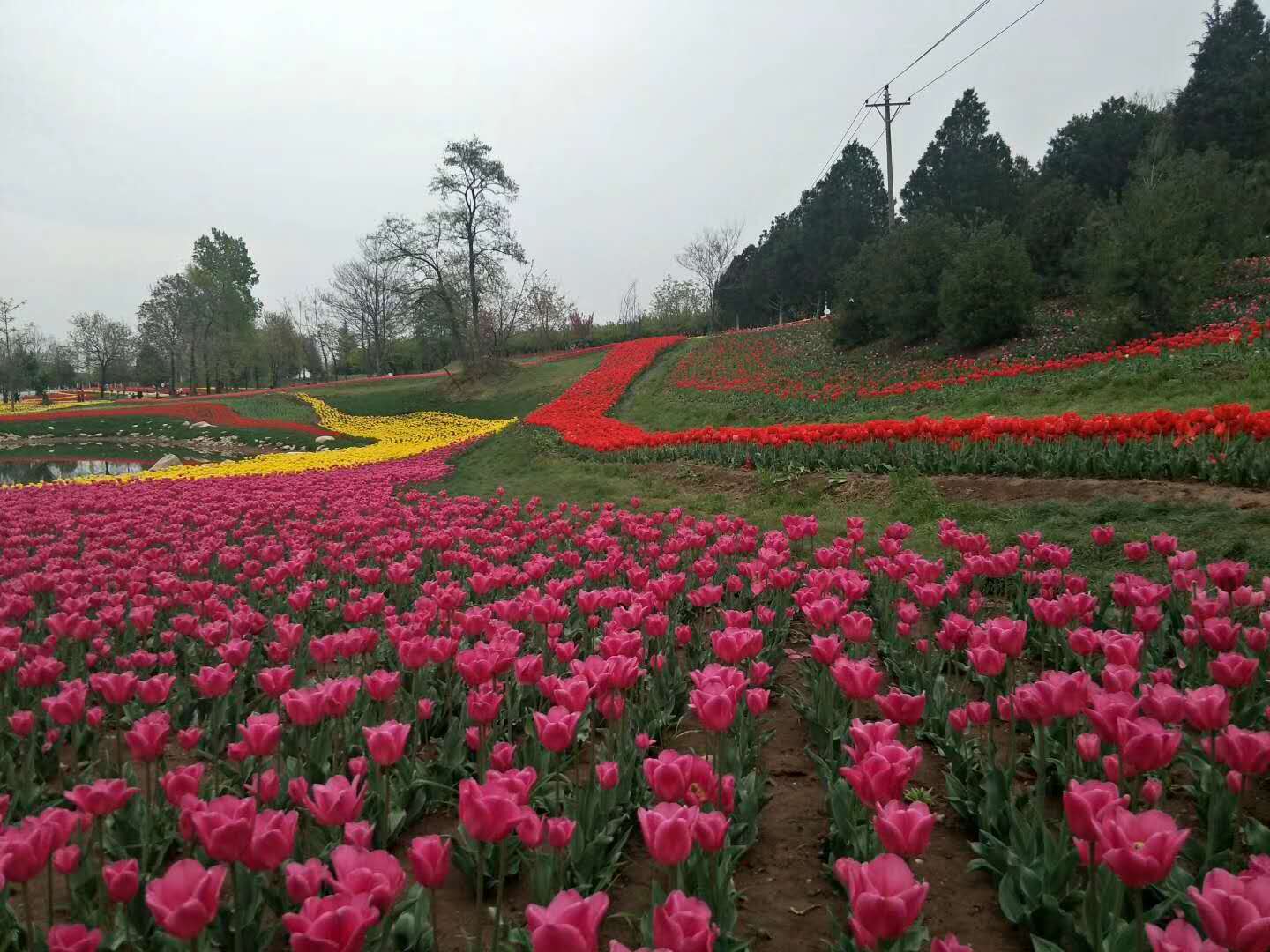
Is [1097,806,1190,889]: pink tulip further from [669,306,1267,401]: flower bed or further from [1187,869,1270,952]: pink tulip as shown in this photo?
[669,306,1267,401]: flower bed

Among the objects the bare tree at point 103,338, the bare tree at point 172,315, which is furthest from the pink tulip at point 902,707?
the bare tree at point 103,338

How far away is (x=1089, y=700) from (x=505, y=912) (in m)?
1.89

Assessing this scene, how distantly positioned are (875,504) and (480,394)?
98.7 feet

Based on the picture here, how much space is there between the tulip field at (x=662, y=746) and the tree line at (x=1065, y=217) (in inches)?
544

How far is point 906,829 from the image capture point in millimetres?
1487

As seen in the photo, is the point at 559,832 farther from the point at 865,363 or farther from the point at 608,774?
the point at 865,363

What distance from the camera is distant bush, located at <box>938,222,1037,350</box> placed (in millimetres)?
21297

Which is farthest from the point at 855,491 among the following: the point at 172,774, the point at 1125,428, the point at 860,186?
the point at 860,186

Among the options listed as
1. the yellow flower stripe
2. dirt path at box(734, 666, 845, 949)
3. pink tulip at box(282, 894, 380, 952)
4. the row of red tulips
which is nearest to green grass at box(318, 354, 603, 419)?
the yellow flower stripe

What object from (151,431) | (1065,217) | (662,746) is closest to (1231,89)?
(1065,217)

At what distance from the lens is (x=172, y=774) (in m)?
1.93

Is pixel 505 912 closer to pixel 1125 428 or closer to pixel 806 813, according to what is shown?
pixel 806 813

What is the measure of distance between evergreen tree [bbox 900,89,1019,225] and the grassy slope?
20.9 m

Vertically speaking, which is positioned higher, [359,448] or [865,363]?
[865,363]
